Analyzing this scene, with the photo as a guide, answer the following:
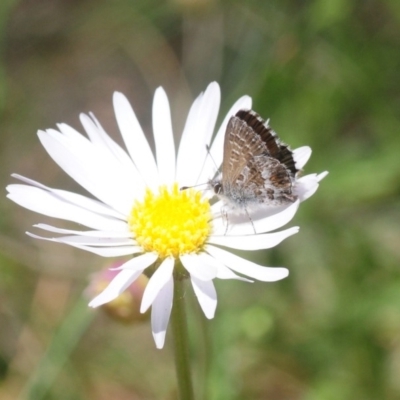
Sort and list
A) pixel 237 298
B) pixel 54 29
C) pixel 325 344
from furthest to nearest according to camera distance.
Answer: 1. pixel 54 29
2. pixel 237 298
3. pixel 325 344

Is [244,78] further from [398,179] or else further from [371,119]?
[398,179]

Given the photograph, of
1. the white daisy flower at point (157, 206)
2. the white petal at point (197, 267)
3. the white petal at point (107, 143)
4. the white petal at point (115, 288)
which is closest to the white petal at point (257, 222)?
the white daisy flower at point (157, 206)

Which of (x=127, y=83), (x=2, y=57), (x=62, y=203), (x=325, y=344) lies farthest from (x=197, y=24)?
(x=62, y=203)

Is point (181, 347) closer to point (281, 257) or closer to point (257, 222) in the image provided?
point (257, 222)

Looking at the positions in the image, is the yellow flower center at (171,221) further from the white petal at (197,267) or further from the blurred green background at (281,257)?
the blurred green background at (281,257)

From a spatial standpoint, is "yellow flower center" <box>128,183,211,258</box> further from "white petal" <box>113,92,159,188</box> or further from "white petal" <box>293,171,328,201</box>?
"white petal" <box>293,171,328,201</box>

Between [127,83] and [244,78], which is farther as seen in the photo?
[127,83]
